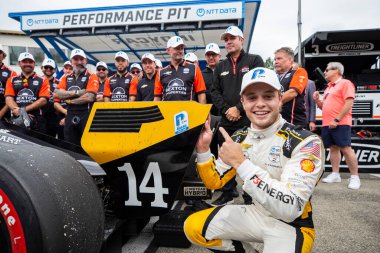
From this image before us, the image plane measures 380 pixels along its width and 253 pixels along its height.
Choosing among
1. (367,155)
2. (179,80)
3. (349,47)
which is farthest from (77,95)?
(349,47)

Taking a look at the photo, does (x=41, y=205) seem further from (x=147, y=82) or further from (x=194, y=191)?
(x=147, y=82)

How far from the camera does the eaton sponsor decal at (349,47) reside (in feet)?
22.5

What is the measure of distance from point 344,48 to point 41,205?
7.27m

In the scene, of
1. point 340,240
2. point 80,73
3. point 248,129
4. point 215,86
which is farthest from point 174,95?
point 340,240

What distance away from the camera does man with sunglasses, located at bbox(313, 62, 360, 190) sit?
440 centimetres

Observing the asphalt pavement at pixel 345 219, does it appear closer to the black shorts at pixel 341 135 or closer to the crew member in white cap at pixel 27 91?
the black shorts at pixel 341 135

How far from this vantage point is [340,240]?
255 cm

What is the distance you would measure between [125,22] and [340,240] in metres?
9.93

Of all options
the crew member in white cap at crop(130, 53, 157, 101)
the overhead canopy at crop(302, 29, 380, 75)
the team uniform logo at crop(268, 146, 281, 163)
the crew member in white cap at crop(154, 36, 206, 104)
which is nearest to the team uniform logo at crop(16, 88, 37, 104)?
the crew member in white cap at crop(130, 53, 157, 101)

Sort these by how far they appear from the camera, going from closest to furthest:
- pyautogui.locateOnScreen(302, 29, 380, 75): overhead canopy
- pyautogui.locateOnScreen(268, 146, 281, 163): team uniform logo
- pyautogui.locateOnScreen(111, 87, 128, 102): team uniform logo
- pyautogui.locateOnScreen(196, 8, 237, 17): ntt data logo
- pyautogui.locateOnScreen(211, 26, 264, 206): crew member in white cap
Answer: pyautogui.locateOnScreen(268, 146, 281, 163): team uniform logo → pyautogui.locateOnScreen(211, 26, 264, 206): crew member in white cap → pyautogui.locateOnScreen(111, 87, 128, 102): team uniform logo → pyautogui.locateOnScreen(302, 29, 380, 75): overhead canopy → pyautogui.locateOnScreen(196, 8, 237, 17): ntt data logo

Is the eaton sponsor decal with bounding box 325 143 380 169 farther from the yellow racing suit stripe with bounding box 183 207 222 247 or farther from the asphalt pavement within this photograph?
the yellow racing suit stripe with bounding box 183 207 222 247

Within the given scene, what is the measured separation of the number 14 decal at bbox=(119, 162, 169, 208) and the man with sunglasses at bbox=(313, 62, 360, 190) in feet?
11.0

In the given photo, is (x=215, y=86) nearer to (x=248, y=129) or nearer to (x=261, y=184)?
(x=248, y=129)

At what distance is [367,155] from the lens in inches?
204
